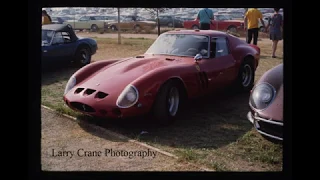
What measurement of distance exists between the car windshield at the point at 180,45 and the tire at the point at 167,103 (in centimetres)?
39

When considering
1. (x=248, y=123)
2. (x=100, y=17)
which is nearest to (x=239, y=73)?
(x=248, y=123)

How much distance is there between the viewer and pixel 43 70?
349 centimetres

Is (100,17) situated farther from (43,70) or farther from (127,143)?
(127,143)

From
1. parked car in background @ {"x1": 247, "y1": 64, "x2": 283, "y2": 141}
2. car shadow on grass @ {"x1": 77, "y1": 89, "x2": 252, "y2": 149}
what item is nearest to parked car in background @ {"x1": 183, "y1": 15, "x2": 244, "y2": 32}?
parked car in background @ {"x1": 247, "y1": 64, "x2": 283, "y2": 141}

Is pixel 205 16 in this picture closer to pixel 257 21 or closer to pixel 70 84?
pixel 257 21

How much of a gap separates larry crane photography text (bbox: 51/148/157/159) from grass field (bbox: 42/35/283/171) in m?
0.11

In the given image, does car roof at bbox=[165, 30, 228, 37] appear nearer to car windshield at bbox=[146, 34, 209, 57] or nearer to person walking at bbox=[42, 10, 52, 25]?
car windshield at bbox=[146, 34, 209, 57]

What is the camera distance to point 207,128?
3.56 metres

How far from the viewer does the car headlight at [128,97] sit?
335cm

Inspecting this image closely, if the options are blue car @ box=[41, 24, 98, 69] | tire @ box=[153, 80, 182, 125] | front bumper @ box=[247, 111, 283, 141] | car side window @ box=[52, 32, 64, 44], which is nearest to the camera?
front bumper @ box=[247, 111, 283, 141]

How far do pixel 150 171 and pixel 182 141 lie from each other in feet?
1.27

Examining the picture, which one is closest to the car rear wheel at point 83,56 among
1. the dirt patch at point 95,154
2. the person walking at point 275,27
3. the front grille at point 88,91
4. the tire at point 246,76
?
the front grille at point 88,91

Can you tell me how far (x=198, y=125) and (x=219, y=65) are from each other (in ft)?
2.09

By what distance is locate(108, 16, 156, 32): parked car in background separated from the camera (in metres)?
3.53
